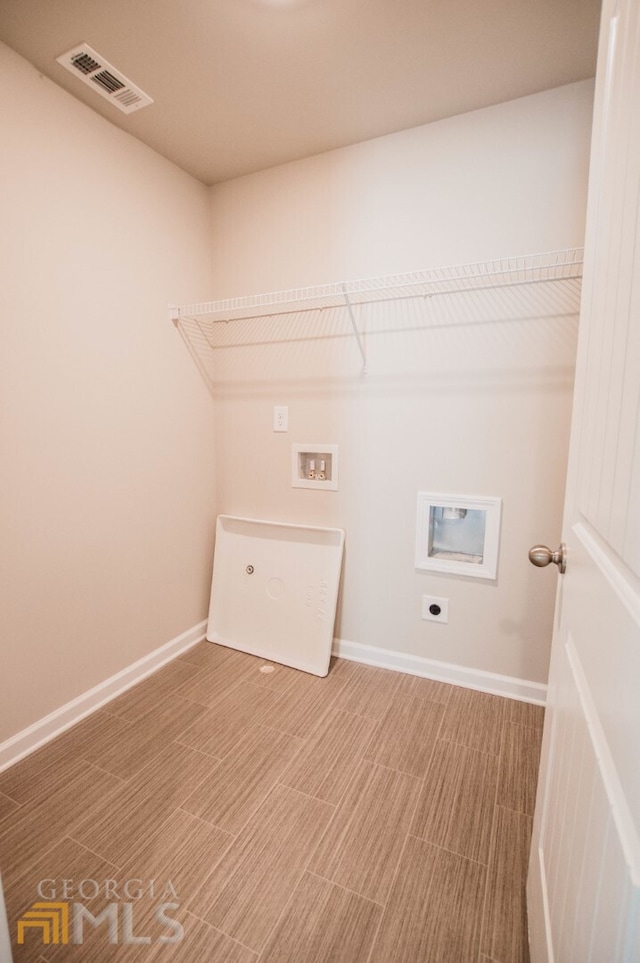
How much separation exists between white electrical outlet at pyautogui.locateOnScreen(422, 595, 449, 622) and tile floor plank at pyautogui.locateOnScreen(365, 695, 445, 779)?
36 centimetres

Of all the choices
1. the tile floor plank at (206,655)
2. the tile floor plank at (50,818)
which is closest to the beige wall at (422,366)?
the tile floor plank at (206,655)

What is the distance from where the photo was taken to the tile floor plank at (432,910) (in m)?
1.05

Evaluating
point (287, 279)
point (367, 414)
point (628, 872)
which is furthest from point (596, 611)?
point (287, 279)

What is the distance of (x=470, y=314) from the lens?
1864 mm

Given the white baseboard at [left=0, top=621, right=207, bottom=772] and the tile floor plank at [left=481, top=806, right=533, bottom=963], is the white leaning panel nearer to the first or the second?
the white baseboard at [left=0, top=621, right=207, bottom=772]

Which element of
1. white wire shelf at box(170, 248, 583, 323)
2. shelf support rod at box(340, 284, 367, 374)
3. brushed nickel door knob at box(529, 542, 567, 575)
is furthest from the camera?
shelf support rod at box(340, 284, 367, 374)

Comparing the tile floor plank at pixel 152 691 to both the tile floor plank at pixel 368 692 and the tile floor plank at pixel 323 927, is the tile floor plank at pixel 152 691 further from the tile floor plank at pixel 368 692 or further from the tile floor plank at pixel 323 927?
the tile floor plank at pixel 323 927

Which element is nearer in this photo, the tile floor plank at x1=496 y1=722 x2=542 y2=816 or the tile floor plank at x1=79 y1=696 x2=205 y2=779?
the tile floor plank at x1=496 y1=722 x2=542 y2=816

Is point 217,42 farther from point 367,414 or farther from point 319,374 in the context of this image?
point 367,414

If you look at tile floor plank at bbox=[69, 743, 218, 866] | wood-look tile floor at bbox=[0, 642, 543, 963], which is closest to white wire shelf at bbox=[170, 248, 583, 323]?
wood-look tile floor at bbox=[0, 642, 543, 963]

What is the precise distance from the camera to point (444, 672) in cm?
211

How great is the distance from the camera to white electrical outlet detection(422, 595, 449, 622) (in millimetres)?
2070

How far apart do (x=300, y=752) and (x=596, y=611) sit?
141cm

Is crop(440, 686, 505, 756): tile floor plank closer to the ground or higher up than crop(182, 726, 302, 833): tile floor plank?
higher up
